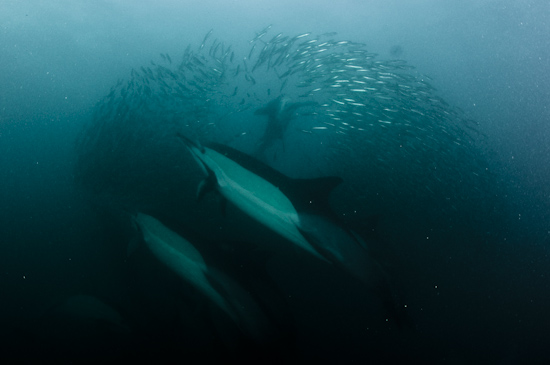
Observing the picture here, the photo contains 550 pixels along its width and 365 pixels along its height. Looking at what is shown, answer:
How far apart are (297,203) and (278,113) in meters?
2.26

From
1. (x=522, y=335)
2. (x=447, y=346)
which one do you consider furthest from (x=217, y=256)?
(x=522, y=335)

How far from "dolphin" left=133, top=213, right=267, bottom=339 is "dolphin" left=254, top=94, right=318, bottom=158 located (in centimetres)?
205

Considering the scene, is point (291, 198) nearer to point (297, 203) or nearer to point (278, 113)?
point (297, 203)

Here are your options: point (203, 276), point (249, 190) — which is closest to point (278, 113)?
point (249, 190)

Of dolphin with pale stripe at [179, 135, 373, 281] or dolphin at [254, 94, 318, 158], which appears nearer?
dolphin with pale stripe at [179, 135, 373, 281]

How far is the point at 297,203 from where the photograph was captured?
1.78 meters

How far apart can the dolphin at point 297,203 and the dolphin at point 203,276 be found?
70cm

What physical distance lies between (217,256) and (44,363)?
378 centimetres

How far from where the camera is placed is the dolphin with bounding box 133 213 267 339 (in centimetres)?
221

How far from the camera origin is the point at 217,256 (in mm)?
2182

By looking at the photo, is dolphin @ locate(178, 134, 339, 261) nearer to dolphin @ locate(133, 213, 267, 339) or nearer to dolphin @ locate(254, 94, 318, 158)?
dolphin @ locate(133, 213, 267, 339)

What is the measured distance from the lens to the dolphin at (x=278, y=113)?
373 centimetres

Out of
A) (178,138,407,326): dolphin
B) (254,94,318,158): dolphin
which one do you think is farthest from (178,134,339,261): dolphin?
(254,94,318,158): dolphin

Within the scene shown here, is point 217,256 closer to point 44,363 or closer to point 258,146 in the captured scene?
point 258,146
